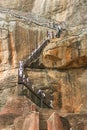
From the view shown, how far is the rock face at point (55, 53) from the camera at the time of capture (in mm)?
30781

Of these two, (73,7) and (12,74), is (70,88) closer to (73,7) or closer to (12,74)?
(12,74)

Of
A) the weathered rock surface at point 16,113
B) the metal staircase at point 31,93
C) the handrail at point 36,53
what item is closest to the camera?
the weathered rock surface at point 16,113

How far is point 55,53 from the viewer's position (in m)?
31.2

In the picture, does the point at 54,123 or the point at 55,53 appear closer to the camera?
the point at 54,123

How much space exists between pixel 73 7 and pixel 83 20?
2.54 m

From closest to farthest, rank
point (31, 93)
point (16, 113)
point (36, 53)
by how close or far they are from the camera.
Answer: point (16, 113), point (31, 93), point (36, 53)

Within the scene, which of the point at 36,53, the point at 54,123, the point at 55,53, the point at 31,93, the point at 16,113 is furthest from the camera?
the point at 36,53

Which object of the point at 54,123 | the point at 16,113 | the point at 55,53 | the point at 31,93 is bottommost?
the point at 31,93

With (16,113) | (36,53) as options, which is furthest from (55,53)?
(16,113)

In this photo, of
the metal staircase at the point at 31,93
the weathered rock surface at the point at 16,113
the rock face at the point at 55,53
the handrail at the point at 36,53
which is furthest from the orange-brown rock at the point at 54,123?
the handrail at the point at 36,53

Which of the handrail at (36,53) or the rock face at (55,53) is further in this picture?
the handrail at (36,53)

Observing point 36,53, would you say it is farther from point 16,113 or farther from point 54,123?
point 54,123

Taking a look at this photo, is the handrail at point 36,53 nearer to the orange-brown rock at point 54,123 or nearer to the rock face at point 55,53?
the rock face at point 55,53

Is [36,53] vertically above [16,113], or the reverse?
[36,53]
